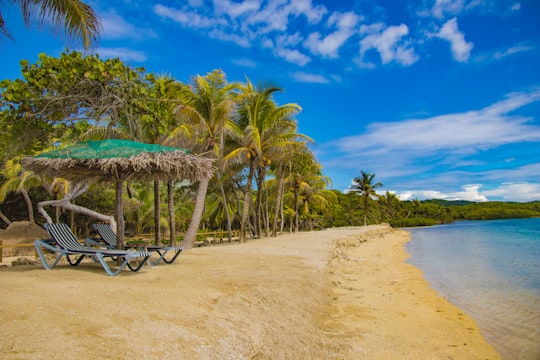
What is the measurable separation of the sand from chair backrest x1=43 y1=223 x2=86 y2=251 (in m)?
0.49

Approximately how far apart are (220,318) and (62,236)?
4155 millimetres

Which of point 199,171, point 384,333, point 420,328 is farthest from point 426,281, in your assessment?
point 199,171

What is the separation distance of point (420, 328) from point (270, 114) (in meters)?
14.2

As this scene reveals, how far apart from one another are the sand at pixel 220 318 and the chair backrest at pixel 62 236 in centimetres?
49

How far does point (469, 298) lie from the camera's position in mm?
8102

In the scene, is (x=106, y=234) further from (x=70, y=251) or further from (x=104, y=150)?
(x=104, y=150)

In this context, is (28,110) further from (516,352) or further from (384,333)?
(516,352)

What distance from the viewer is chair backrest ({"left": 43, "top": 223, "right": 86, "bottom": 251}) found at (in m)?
6.63

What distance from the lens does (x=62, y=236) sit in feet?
22.5

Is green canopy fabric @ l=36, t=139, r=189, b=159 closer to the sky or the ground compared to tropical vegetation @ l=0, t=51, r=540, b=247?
closer to the ground

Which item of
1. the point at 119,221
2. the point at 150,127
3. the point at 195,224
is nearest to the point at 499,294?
the point at 119,221

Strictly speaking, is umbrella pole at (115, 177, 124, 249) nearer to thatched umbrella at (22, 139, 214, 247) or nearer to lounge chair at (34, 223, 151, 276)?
thatched umbrella at (22, 139, 214, 247)

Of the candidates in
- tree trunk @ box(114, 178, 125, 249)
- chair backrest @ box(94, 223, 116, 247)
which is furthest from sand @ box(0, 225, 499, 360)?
chair backrest @ box(94, 223, 116, 247)

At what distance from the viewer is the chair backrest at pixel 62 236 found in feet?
21.7
